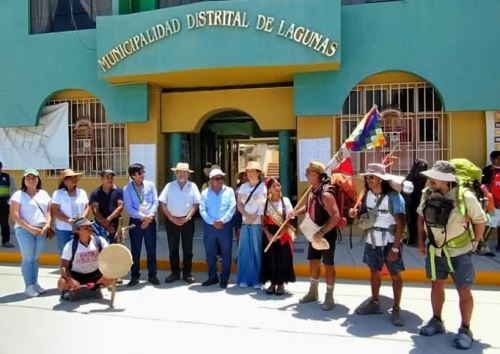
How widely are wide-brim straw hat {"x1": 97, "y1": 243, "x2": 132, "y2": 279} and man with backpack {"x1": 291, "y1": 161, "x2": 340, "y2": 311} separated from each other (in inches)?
89.7

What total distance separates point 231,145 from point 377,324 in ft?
31.3

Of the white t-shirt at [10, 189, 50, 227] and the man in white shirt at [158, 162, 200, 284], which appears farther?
the man in white shirt at [158, 162, 200, 284]

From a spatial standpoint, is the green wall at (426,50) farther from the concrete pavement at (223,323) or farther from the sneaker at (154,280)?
the sneaker at (154,280)

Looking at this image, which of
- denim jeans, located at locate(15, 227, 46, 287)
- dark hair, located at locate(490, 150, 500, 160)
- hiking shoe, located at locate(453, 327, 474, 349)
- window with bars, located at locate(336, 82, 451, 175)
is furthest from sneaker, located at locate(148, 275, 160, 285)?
dark hair, located at locate(490, 150, 500, 160)

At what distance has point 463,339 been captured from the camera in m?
4.23

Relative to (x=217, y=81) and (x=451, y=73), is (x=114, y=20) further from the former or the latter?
(x=451, y=73)

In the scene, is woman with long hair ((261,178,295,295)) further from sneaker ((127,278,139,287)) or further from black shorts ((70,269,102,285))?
black shorts ((70,269,102,285))

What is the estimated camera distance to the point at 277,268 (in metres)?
6.07

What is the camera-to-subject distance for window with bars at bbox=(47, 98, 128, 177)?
35.7ft

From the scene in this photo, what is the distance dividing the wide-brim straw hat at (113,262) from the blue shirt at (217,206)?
1.38 meters

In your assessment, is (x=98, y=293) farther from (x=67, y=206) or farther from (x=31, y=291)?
(x=67, y=206)

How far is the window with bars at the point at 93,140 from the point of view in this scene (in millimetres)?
10875

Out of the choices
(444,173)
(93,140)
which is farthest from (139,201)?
(93,140)

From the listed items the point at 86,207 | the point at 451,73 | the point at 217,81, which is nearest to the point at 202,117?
the point at 217,81
